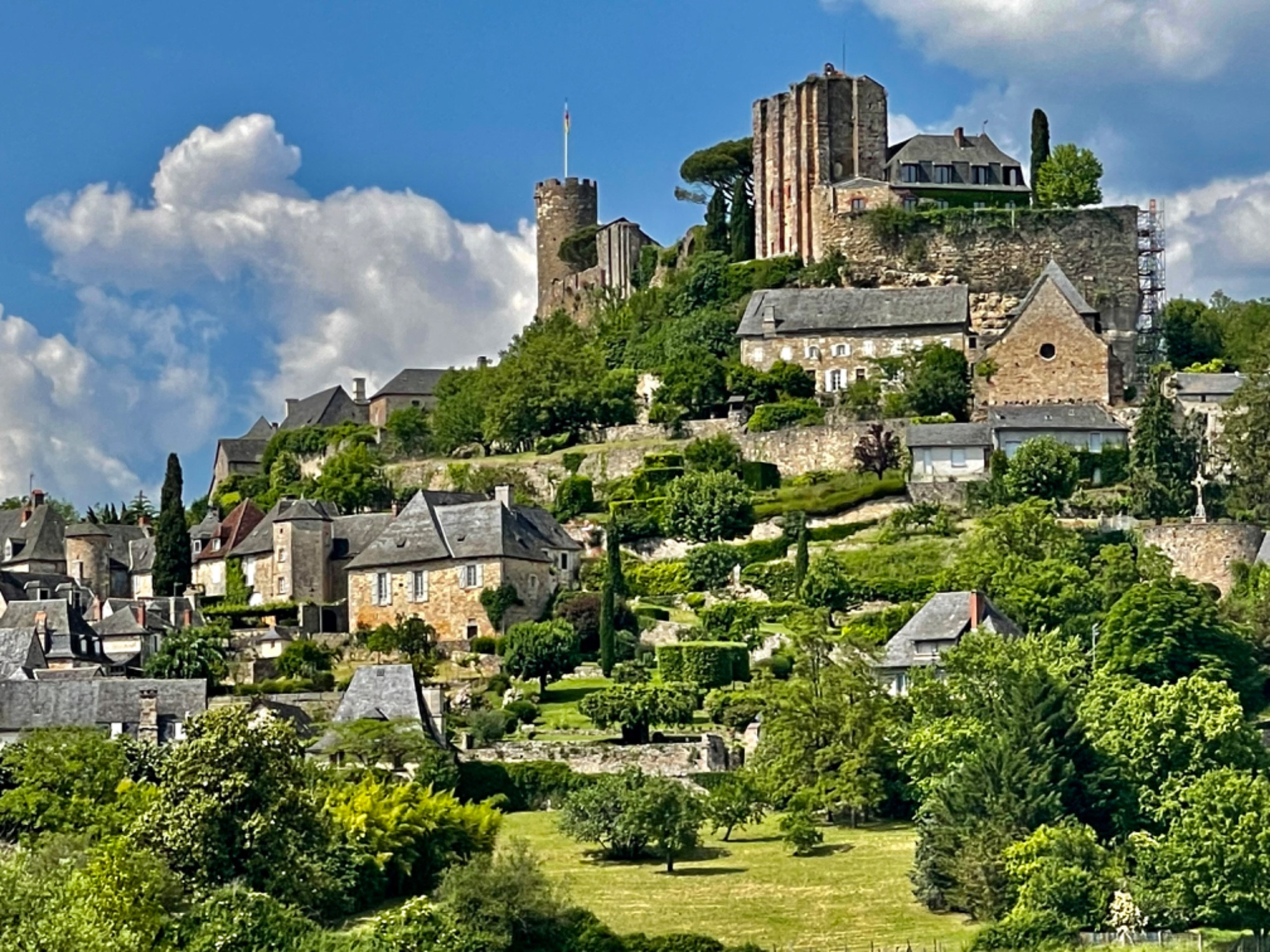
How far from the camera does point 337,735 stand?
193 feet

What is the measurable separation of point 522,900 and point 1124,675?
2027 centimetres

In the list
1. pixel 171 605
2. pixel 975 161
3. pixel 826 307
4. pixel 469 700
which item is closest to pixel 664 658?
pixel 469 700

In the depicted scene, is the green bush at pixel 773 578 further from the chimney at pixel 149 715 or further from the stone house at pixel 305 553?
the chimney at pixel 149 715

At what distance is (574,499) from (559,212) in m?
37.4

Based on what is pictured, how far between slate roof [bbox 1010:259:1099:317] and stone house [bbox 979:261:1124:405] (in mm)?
94

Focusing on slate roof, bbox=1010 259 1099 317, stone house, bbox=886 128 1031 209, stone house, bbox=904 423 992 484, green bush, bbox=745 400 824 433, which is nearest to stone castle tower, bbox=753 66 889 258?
stone house, bbox=886 128 1031 209

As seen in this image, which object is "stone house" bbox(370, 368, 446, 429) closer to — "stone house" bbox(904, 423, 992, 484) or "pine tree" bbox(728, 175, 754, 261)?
"pine tree" bbox(728, 175, 754, 261)

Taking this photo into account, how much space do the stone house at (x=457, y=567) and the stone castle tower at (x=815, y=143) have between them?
955 inches

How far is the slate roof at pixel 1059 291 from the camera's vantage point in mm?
89875

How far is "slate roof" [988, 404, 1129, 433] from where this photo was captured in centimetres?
8319

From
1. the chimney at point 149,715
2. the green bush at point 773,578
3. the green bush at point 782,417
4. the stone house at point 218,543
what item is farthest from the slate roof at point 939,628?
the stone house at point 218,543

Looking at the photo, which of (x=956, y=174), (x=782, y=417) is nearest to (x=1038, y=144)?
(x=956, y=174)

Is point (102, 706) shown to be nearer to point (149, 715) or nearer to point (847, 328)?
point (149, 715)

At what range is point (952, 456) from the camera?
272 feet
